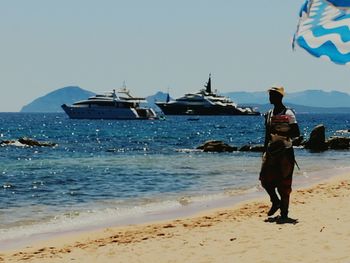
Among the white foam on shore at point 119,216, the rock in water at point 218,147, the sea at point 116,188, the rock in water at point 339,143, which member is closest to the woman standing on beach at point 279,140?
the white foam on shore at point 119,216

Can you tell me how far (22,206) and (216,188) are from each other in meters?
6.27

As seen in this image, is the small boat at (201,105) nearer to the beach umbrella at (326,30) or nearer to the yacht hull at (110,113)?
the yacht hull at (110,113)

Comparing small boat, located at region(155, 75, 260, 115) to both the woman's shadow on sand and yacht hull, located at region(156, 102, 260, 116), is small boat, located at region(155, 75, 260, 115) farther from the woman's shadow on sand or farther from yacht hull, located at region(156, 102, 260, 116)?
the woman's shadow on sand

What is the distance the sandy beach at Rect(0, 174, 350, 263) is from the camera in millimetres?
7855

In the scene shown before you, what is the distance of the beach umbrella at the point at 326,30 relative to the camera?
11.2 feet

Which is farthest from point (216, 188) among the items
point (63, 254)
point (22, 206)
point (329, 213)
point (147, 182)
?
point (63, 254)

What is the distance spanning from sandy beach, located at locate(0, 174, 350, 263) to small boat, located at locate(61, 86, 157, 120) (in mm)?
108296

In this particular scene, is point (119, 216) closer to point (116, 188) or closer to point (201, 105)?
point (116, 188)

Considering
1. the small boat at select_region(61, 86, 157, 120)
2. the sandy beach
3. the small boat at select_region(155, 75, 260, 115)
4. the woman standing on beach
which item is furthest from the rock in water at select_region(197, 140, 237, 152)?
the small boat at select_region(155, 75, 260, 115)

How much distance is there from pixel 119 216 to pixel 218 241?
4.99 m

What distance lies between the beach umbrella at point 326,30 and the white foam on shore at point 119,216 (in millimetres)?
7704

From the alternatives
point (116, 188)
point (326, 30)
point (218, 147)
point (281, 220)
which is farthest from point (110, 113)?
point (326, 30)

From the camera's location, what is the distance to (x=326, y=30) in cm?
357

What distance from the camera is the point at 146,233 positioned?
10.4 metres
